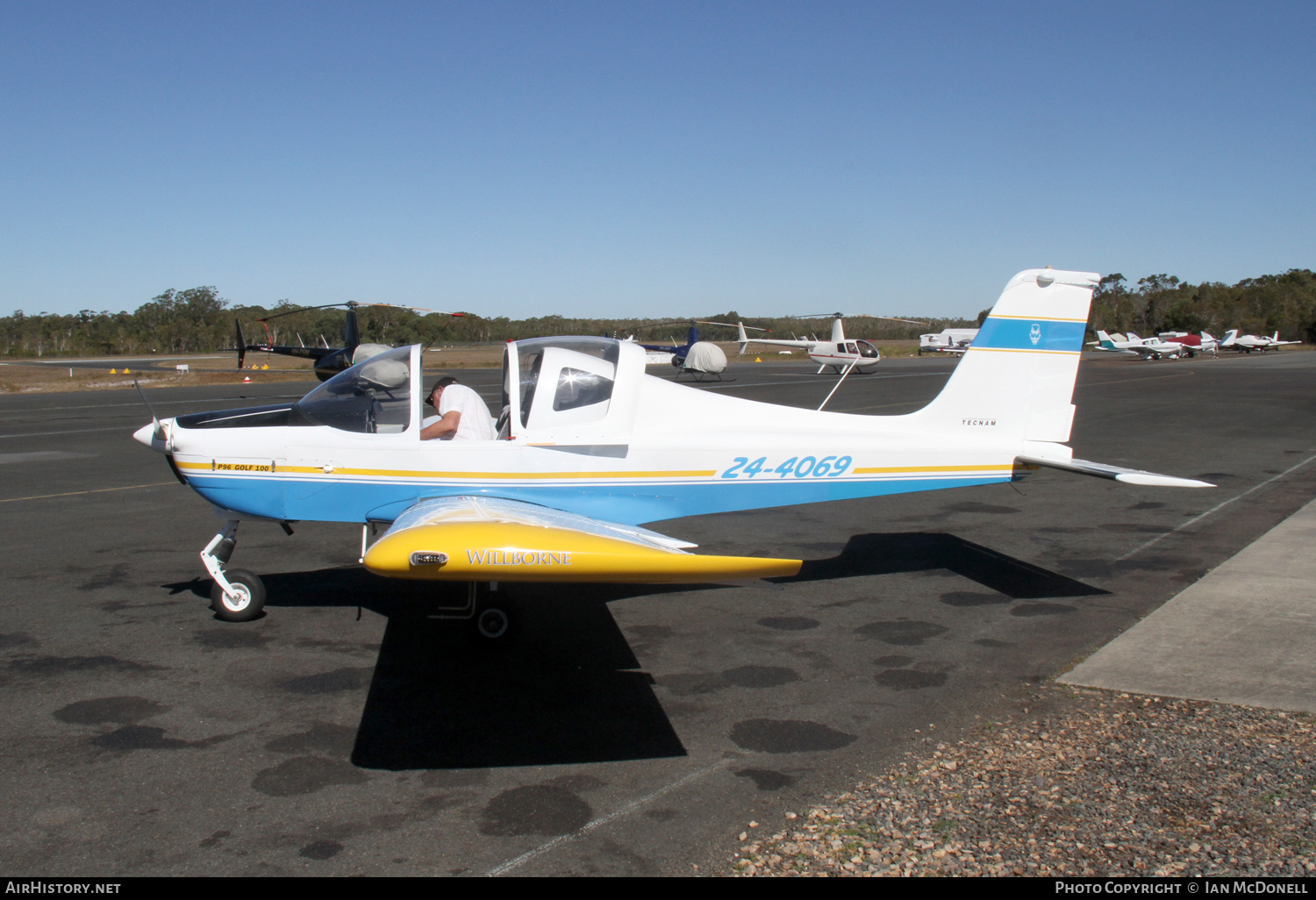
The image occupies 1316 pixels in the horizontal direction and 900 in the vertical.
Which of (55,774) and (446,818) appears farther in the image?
(55,774)

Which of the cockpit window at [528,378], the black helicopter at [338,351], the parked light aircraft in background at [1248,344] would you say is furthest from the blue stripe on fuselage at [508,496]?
the parked light aircraft in background at [1248,344]

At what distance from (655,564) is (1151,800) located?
7.99 ft

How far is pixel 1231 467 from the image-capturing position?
44.0 ft

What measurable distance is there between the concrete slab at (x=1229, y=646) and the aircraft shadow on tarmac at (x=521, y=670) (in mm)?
922

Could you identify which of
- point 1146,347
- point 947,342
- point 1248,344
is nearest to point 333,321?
point 947,342

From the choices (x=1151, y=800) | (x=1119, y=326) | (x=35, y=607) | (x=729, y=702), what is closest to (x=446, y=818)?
(x=729, y=702)

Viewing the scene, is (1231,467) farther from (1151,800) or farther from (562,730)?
(562,730)

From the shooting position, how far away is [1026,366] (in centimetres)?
712

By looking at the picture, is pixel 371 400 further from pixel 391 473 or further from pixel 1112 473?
pixel 1112 473

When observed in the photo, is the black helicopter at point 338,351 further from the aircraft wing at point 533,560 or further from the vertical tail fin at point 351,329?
the aircraft wing at point 533,560

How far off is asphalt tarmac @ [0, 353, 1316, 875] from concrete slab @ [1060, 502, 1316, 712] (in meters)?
0.26

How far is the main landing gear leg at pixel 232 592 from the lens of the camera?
6.29m

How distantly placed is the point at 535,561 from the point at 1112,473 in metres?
4.41

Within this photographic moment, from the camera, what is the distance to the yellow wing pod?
13.9 feet
